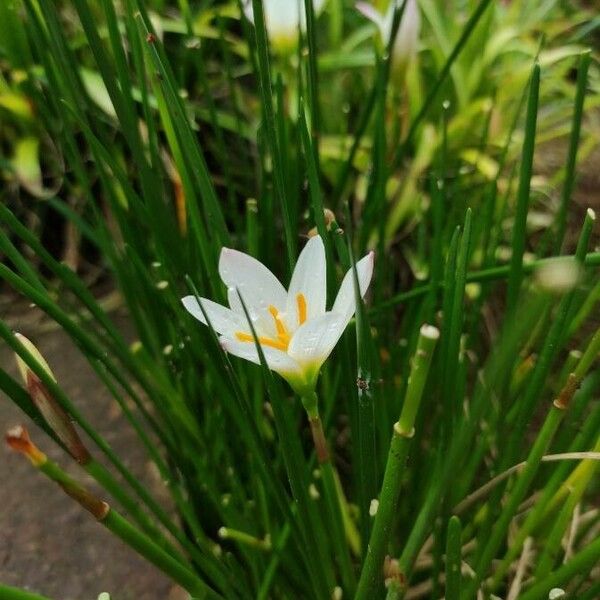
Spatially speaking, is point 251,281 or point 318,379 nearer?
point 251,281

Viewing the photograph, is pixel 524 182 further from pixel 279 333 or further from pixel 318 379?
pixel 318 379

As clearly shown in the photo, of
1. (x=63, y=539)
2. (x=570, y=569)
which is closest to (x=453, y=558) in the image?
(x=570, y=569)

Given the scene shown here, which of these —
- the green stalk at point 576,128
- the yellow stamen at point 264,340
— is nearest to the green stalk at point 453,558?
the yellow stamen at point 264,340

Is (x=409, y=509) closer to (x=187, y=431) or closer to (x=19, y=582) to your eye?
(x=187, y=431)

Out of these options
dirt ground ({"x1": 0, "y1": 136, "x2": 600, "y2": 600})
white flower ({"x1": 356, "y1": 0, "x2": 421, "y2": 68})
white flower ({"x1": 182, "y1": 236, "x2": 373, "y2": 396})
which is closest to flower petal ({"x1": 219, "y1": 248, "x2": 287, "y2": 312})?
white flower ({"x1": 182, "y1": 236, "x2": 373, "y2": 396})

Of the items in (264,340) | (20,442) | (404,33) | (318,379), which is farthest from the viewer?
(404,33)

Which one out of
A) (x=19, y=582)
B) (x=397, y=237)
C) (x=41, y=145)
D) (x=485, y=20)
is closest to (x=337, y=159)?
(x=397, y=237)

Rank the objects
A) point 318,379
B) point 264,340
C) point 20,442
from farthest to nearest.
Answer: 1. point 318,379
2. point 264,340
3. point 20,442

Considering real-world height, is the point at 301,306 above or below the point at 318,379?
above
